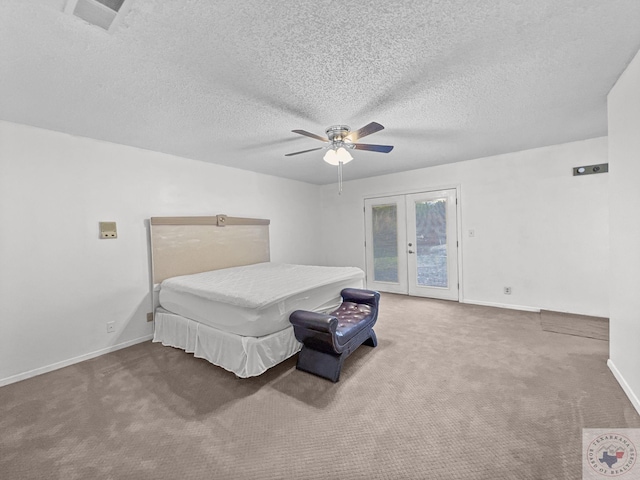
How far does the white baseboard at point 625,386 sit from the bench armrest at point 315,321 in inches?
79.4

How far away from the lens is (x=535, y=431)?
160cm

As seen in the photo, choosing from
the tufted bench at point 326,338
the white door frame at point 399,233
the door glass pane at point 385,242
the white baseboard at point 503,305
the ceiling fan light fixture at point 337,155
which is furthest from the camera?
the door glass pane at point 385,242

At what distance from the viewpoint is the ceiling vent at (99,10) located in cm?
117

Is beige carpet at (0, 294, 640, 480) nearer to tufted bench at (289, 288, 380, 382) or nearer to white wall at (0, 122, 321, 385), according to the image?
tufted bench at (289, 288, 380, 382)

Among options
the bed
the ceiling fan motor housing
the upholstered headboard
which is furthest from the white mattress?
the ceiling fan motor housing

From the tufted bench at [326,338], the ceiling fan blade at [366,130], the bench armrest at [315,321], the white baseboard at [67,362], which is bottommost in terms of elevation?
the white baseboard at [67,362]

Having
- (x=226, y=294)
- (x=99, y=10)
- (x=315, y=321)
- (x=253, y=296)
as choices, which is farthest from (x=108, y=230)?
→ (x=315, y=321)

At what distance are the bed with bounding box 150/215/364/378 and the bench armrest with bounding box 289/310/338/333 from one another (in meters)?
0.13

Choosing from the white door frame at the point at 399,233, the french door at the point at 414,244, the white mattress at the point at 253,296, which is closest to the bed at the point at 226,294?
the white mattress at the point at 253,296

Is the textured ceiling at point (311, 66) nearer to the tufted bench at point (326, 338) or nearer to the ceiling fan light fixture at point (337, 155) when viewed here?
the ceiling fan light fixture at point (337, 155)

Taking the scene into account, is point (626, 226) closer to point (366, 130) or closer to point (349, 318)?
point (366, 130)

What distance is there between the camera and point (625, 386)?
191 centimetres

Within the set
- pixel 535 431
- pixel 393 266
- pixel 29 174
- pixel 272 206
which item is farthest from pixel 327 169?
pixel 535 431

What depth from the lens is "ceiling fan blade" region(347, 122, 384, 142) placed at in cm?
204
